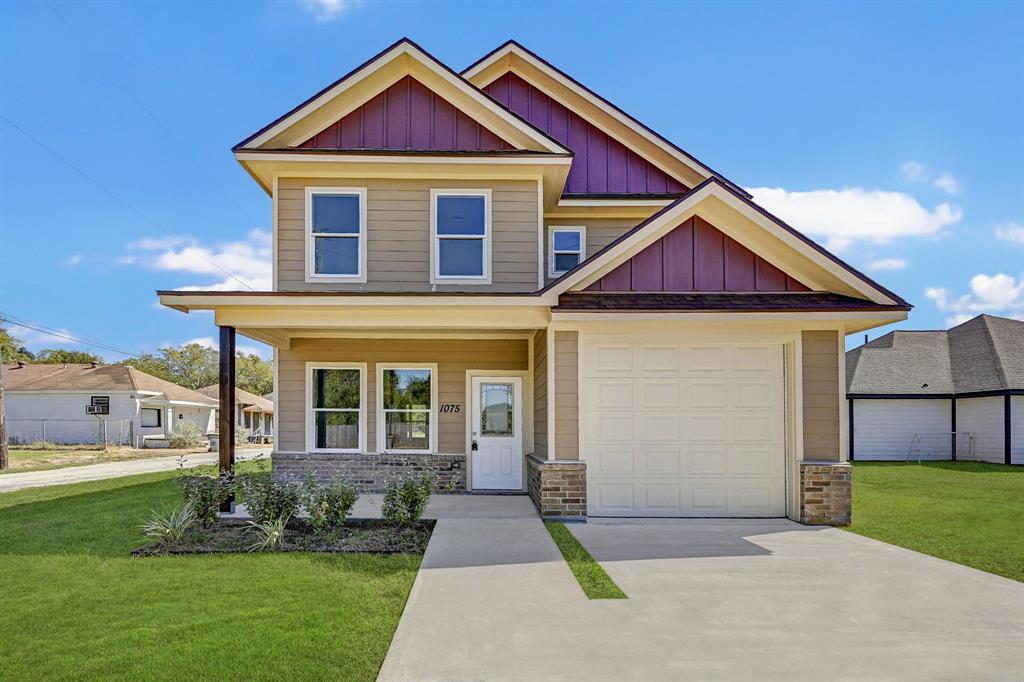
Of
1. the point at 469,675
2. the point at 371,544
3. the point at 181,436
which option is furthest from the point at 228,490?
the point at 181,436

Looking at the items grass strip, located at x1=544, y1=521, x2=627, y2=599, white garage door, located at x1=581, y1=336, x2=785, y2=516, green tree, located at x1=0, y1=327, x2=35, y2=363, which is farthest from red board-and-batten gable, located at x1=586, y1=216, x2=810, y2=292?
green tree, located at x1=0, y1=327, x2=35, y2=363

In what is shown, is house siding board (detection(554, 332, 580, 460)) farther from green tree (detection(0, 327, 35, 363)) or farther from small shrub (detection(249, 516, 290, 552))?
green tree (detection(0, 327, 35, 363))

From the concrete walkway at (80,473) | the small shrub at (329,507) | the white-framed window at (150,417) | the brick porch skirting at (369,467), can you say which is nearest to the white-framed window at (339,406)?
the brick porch skirting at (369,467)

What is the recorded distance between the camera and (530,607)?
229 inches

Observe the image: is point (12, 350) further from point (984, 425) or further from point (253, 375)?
point (984, 425)

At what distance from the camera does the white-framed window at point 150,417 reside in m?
34.7

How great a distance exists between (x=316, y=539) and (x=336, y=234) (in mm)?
5721

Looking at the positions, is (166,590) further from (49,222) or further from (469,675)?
(49,222)

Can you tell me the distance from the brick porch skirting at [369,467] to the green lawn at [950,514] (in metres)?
6.84

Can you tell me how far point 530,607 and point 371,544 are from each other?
9.65ft

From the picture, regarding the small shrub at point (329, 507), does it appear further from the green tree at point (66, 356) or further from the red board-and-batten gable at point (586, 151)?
the green tree at point (66, 356)

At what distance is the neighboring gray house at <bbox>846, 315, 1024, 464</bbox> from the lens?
71.3 ft

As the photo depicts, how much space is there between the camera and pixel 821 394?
988cm

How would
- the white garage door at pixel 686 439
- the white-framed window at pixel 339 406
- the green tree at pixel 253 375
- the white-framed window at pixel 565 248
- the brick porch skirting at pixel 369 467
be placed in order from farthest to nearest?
the green tree at pixel 253 375 → the white-framed window at pixel 565 248 → the white-framed window at pixel 339 406 → the brick porch skirting at pixel 369 467 → the white garage door at pixel 686 439
